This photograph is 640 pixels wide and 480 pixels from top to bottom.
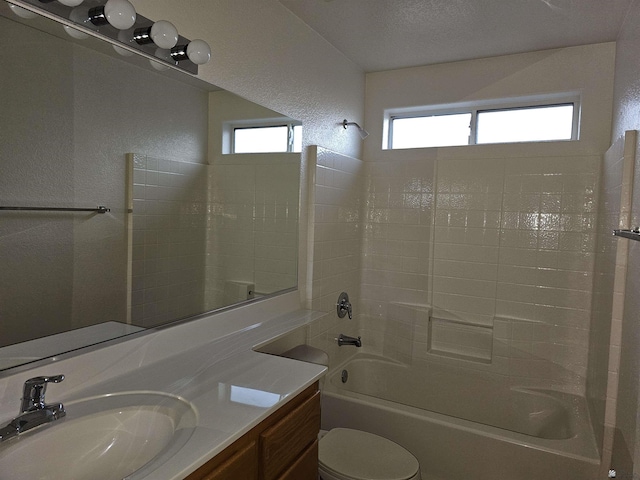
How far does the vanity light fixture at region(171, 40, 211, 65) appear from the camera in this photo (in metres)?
1.45

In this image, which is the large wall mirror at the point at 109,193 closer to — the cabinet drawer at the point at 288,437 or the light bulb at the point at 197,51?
the light bulb at the point at 197,51

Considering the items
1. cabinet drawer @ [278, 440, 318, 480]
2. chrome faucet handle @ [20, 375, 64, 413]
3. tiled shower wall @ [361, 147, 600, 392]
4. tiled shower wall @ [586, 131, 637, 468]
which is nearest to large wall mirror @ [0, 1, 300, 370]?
chrome faucet handle @ [20, 375, 64, 413]

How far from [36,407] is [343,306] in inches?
80.1

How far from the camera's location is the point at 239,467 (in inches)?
45.0

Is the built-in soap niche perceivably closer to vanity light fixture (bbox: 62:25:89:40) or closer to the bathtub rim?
the bathtub rim

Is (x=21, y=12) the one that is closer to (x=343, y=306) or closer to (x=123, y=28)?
(x=123, y=28)

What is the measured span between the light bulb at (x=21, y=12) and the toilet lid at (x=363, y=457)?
6.16 feet

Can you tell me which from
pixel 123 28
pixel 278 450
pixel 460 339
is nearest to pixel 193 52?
pixel 123 28

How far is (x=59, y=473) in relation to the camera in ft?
3.35

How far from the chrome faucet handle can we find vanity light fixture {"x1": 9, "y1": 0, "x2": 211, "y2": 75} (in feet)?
3.01

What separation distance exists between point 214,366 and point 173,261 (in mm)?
450

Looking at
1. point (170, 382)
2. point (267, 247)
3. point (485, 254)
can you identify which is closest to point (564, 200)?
point (485, 254)

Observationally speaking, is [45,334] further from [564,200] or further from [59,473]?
[564,200]

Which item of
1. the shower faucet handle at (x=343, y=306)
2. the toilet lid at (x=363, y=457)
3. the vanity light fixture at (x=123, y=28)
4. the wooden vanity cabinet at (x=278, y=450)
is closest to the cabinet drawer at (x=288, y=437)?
the wooden vanity cabinet at (x=278, y=450)
